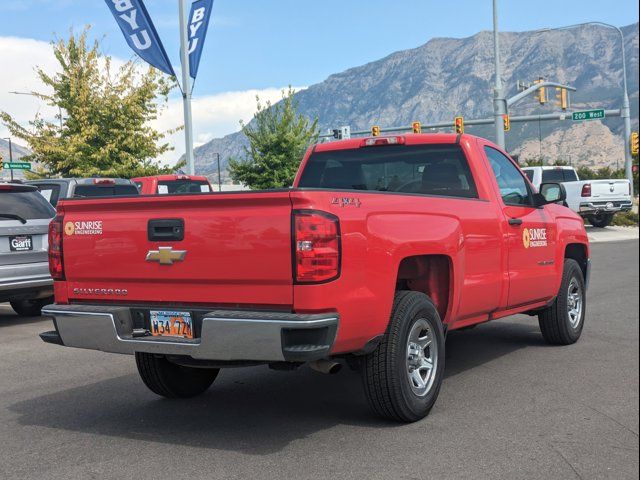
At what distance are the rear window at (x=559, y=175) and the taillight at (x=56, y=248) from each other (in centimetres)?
2469

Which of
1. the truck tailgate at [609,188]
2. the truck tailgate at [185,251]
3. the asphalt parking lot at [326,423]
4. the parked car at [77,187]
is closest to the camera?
the asphalt parking lot at [326,423]

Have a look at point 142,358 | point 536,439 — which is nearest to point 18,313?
point 142,358

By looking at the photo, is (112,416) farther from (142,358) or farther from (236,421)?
(236,421)

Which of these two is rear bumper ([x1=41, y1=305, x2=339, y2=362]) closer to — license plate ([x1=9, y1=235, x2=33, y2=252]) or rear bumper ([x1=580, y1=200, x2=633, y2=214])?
license plate ([x1=9, y1=235, x2=33, y2=252])

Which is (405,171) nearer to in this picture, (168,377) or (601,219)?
(168,377)

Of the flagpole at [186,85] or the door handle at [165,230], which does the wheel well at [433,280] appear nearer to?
the door handle at [165,230]

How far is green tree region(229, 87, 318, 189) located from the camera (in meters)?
34.9

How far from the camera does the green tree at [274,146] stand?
115 feet

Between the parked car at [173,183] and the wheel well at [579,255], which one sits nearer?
the wheel well at [579,255]

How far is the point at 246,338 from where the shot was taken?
4.33 meters

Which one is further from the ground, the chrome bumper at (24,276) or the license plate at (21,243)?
the license plate at (21,243)

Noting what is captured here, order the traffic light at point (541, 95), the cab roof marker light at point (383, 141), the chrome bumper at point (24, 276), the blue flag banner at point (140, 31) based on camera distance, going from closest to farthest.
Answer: the cab roof marker light at point (383, 141), the chrome bumper at point (24, 276), the blue flag banner at point (140, 31), the traffic light at point (541, 95)

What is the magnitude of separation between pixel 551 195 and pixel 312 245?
12.2ft

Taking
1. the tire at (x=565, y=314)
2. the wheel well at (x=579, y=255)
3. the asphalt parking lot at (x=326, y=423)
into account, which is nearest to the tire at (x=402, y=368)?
the asphalt parking lot at (x=326, y=423)
